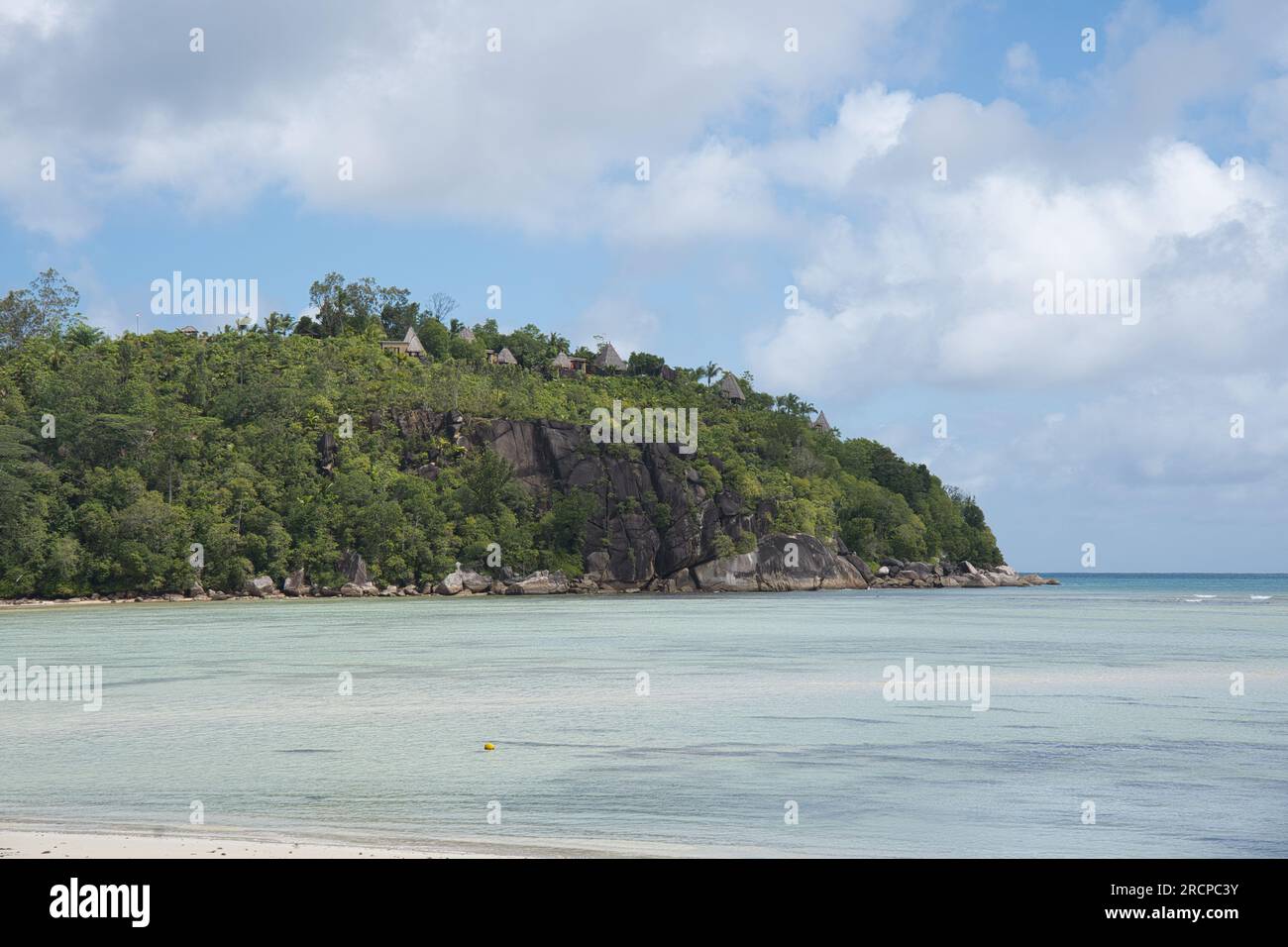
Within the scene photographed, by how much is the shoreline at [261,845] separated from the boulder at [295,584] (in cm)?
7747

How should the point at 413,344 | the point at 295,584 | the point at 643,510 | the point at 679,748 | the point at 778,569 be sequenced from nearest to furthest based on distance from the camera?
the point at 679,748, the point at 295,584, the point at 643,510, the point at 778,569, the point at 413,344

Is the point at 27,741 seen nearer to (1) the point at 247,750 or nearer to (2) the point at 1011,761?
(1) the point at 247,750

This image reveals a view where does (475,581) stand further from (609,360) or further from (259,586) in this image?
(609,360)

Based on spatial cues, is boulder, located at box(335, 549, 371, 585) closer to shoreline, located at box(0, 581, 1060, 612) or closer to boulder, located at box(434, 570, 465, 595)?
shoreline, located at box(0, 581, 1060, 612)

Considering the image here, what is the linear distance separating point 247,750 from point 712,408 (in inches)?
4399

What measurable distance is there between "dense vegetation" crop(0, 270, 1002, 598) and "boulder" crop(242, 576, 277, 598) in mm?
1013

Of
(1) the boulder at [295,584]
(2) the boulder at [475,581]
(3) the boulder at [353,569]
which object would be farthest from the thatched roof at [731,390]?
(1) the boulder at [295,584]

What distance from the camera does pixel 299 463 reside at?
304 feet

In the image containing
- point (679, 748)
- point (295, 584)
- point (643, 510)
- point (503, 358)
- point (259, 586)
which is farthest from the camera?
point (503, 358)

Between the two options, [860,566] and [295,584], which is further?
[860,566]

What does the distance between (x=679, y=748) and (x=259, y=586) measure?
235 ft

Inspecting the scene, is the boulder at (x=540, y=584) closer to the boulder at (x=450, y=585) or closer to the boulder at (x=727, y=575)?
the boulder at (x=450, y=585)

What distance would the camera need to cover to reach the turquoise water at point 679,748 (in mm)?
11305

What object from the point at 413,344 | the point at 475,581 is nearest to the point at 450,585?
the point at 475,581
